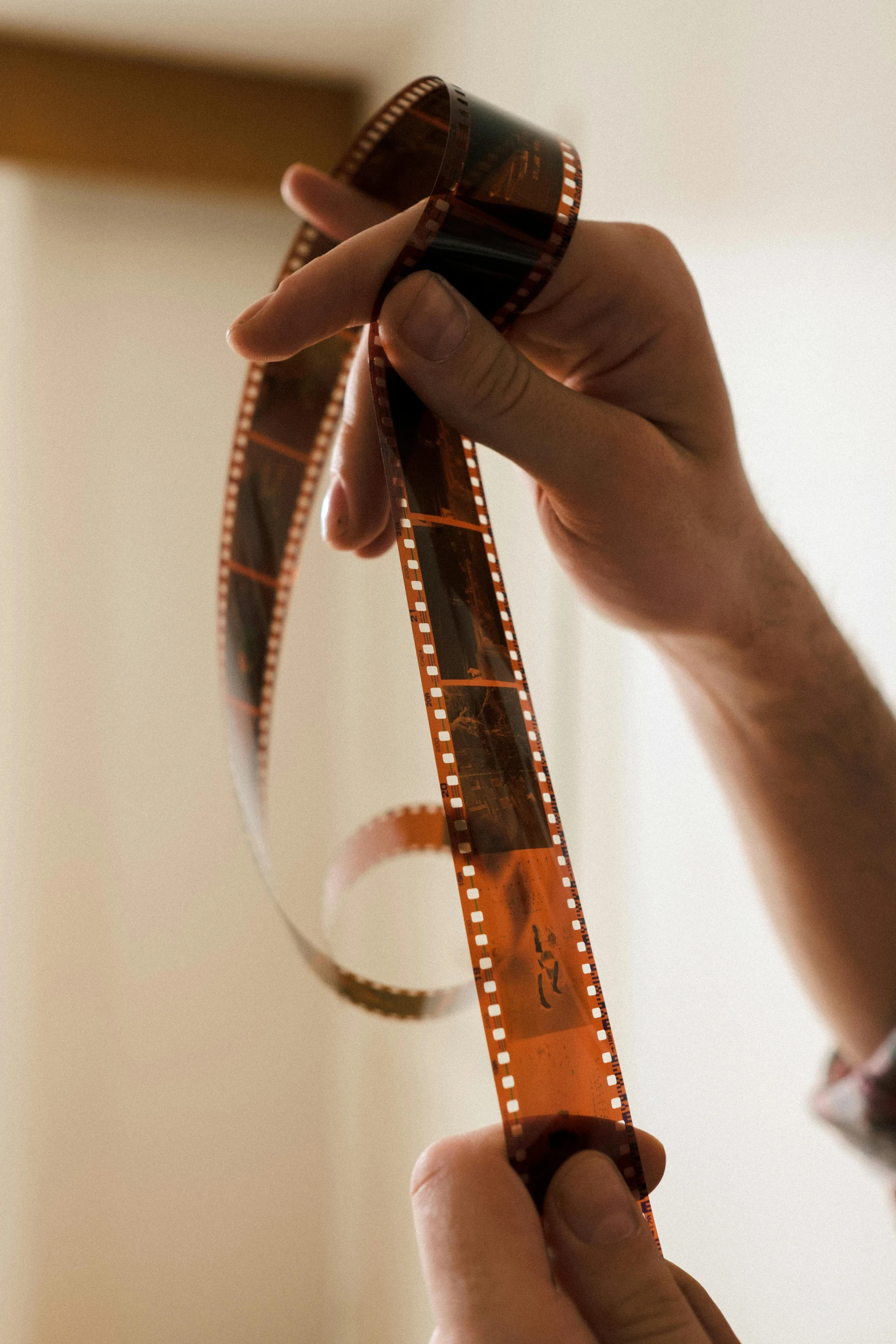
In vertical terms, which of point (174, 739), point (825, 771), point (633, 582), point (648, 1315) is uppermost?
point (174, 739)

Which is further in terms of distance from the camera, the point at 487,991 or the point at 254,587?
the point at 254,587

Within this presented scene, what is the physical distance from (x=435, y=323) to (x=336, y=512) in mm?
154

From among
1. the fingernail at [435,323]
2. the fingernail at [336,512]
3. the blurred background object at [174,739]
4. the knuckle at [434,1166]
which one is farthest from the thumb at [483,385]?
the blurred background object at [174,739]

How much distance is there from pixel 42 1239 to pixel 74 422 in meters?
1.64

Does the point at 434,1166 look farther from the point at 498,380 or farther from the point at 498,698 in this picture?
the point at 498,380

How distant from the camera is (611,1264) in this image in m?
0.38

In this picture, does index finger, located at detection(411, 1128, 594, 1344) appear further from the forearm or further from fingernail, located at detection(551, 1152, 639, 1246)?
the forearm

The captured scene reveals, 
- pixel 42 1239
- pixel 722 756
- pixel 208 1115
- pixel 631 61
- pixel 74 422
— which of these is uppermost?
pixel 74 422

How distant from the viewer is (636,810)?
3.78ft

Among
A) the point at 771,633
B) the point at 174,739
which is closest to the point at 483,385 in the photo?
the point at 771,633

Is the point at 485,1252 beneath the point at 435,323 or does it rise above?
beneath

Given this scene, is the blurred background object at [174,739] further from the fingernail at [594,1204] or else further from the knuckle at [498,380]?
the fingernail at [594,1204]

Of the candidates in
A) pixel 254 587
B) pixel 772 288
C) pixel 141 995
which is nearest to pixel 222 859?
pixel 141 995

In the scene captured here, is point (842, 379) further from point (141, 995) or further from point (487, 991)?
point (141, 995)
